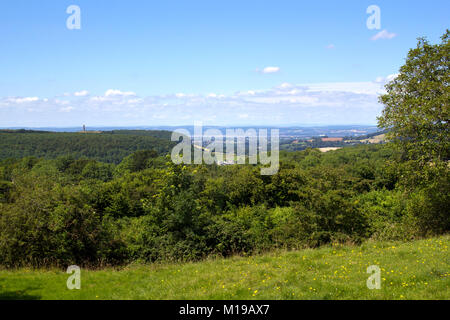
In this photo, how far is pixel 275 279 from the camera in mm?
8508

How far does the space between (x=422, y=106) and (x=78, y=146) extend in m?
151

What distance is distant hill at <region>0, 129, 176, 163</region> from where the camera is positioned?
424 feet

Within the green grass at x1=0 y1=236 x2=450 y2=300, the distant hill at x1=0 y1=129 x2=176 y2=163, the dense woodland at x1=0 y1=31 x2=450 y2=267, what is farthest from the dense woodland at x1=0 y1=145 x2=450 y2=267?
the distant hill at x1=0 y1=129 x2=176 y2=163

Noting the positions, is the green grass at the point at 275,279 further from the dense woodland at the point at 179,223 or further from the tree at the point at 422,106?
the tree at the point at 422,106

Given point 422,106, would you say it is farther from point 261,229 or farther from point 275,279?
point 261,229

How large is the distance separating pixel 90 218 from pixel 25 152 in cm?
13375

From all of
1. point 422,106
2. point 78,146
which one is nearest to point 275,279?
point 422,106

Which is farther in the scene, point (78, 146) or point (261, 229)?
point (78, 146)

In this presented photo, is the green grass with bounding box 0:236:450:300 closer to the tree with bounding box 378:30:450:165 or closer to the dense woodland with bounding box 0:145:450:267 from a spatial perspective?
the dense woodland with bounding box 0:145:450:267

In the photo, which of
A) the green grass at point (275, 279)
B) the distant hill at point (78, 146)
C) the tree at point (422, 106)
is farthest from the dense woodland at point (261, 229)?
the distant hill at point (78, 146)

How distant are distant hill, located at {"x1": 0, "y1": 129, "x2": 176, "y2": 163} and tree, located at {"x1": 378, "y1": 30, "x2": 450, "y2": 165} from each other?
127 meters

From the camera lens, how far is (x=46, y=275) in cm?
1052

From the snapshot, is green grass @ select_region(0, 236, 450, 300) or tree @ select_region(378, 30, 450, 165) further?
tree @ select_region(378, 30, 450, 165)
